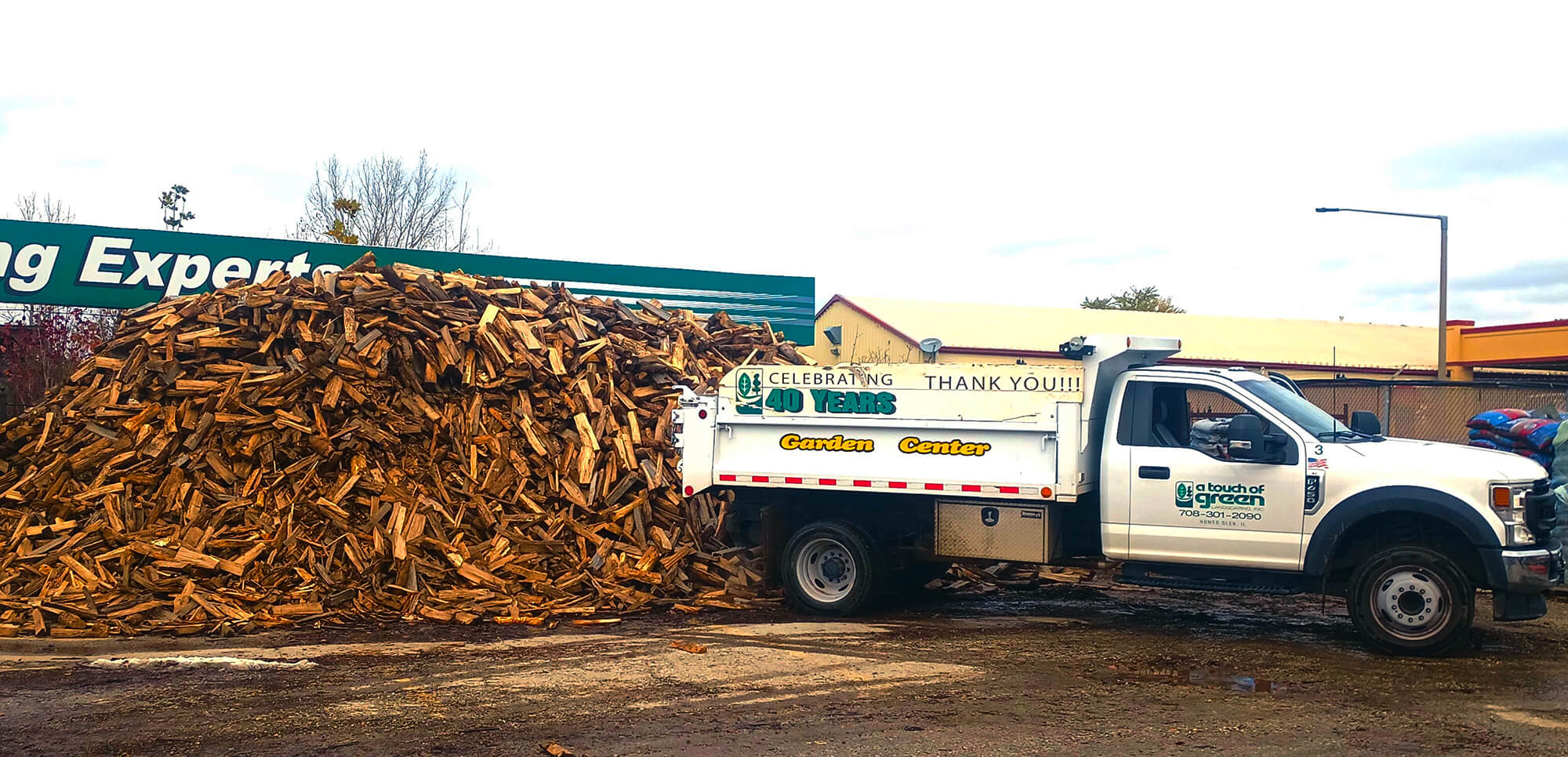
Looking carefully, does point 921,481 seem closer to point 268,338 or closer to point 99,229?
point 268,338

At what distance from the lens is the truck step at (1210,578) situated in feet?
31.0

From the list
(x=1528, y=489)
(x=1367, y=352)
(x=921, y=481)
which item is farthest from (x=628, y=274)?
(x=1367, y=352)

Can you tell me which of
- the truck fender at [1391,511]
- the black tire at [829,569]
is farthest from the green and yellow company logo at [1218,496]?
the black tire at [829,569]

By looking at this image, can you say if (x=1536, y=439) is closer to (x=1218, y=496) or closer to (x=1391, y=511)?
(x=1391, y=511)

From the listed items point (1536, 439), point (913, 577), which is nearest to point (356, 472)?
point (913, 577)

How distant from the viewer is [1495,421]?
12.9m

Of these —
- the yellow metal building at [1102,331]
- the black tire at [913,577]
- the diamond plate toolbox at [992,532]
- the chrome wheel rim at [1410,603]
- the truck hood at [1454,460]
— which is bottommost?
the black tire at [913,577]

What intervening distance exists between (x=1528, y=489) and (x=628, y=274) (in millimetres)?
15479

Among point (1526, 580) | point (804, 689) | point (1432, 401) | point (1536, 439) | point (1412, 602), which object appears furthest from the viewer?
point (1432, 401)

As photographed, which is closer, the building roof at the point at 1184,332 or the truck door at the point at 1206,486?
the truck door at the point at 1206,486

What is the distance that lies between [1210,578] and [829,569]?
320 centimetres

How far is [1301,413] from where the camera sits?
984 centimetres

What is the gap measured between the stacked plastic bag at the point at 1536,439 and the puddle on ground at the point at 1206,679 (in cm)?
431

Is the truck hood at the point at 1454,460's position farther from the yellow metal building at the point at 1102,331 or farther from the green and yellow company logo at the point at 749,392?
the yellow metal building at the point at 1102,331
